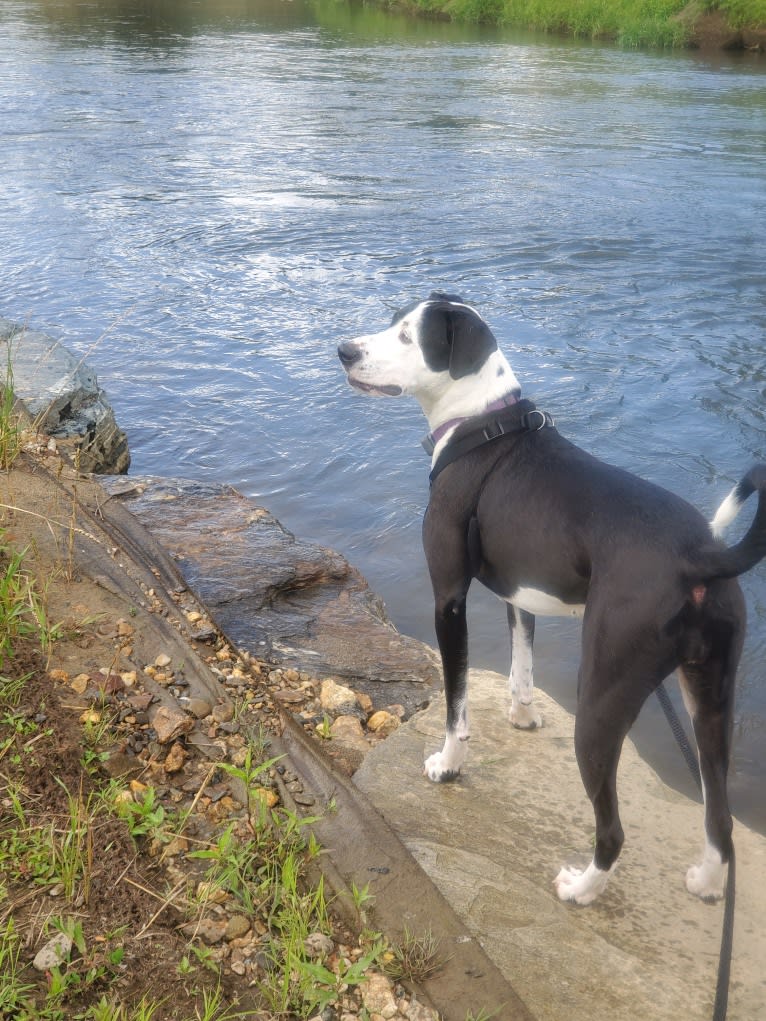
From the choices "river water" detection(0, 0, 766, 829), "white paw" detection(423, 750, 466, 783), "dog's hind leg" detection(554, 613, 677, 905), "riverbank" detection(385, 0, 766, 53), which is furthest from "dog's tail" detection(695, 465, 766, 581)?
"riverbank" detection(385, 0, 766, 53)

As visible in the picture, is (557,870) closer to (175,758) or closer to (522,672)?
(522,672)

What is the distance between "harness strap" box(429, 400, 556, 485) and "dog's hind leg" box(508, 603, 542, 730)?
0.63 metres

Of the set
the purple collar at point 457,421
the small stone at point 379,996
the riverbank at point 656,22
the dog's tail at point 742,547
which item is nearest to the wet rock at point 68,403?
the purple collar at point 457,421

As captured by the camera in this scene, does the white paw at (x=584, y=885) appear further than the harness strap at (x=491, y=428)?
No

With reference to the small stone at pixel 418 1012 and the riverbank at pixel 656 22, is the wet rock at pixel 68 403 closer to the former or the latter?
the small stone at pixel 418 1012

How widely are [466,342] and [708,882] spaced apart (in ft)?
6.45

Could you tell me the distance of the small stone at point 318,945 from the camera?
104 inches

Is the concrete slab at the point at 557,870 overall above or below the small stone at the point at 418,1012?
below

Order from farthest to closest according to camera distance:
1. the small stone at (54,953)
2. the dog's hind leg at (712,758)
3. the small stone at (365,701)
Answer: the small stone at (365,701) < the dog's hind leg at (712,758) < the small stone at (54,953)

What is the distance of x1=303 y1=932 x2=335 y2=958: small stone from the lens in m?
2.64

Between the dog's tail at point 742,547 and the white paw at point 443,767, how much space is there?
1.28m

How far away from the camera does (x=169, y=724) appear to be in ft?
11.1

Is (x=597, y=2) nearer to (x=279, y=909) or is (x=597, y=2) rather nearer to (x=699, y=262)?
(x=699, y=262)

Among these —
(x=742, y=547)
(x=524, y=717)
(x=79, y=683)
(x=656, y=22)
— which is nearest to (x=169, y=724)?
(x=79, y=683)
